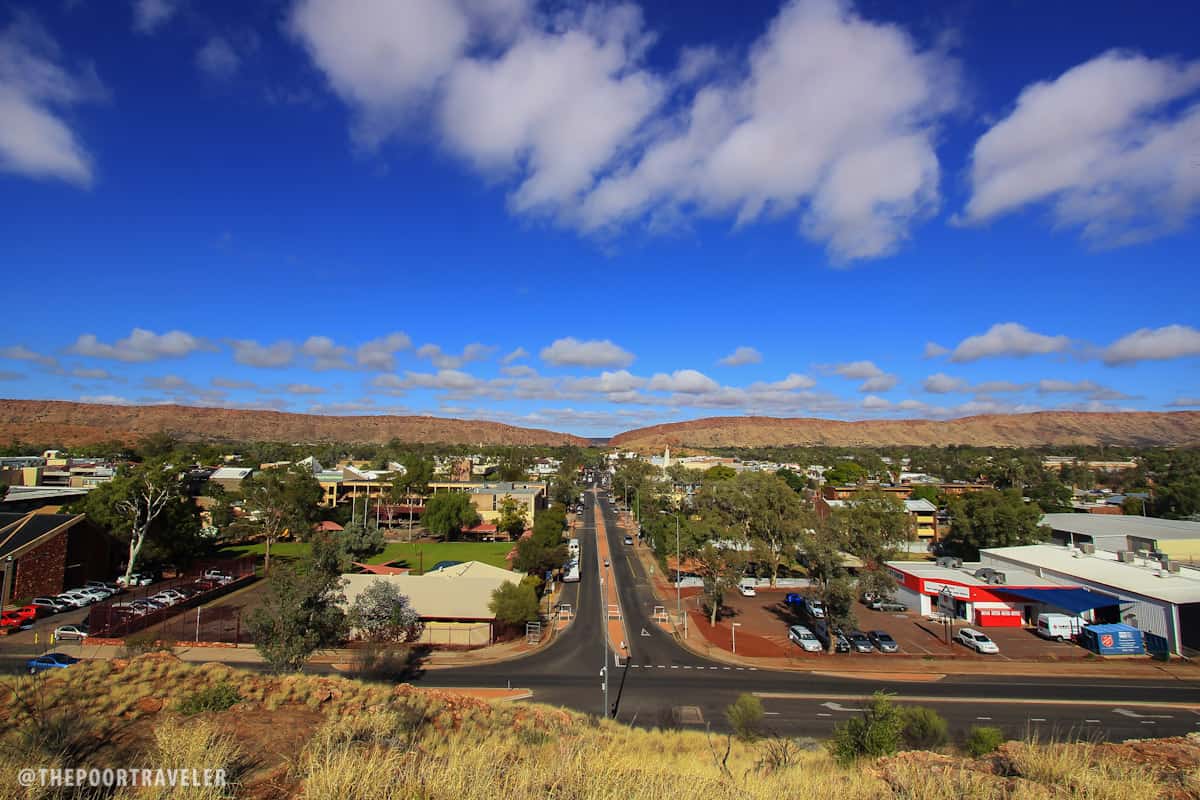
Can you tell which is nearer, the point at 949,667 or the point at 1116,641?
the point at 949,667

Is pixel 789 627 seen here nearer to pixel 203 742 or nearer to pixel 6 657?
pixel 203 742

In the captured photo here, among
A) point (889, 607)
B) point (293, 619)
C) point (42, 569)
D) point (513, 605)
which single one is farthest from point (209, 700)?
point (889, 607)

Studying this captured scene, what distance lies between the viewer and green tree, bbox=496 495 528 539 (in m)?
66.0

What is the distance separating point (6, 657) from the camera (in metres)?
27.2

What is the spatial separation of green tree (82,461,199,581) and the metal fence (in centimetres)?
355

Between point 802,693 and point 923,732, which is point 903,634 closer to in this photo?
point 802,693

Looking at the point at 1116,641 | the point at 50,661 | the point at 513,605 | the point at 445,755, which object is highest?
the point at 445,755

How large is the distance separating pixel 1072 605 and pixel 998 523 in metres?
19.8

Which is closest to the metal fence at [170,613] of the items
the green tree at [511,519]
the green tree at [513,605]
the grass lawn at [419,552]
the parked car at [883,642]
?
the grass lawn at [419,552]

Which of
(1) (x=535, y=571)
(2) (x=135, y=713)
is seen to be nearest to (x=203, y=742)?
(2) (x=135, y=713)

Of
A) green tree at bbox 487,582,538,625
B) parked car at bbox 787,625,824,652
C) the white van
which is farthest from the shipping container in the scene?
green tree at bbox 487,582,538,625

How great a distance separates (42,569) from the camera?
38.7 meters

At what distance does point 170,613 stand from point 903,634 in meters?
45.5

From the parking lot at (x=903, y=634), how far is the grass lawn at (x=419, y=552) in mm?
22901
